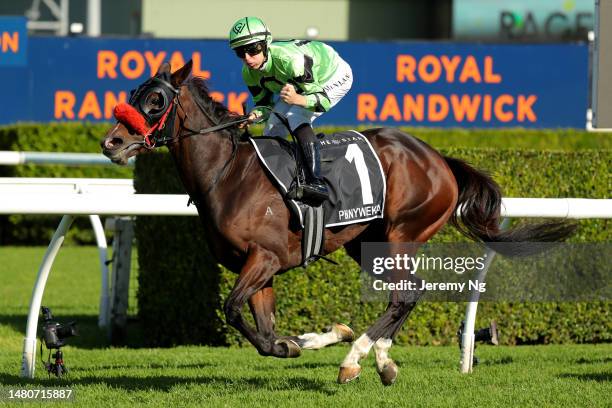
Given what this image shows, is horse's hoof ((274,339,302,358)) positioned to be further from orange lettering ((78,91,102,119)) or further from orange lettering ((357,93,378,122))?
orange lettering ((78,91,102,119))

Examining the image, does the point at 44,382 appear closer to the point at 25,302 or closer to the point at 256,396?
the point at 256,396

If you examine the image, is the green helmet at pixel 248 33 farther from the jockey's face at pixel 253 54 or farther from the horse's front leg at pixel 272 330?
the horse's front leg at pixel 272 330

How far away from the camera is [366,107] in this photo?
1418 cm

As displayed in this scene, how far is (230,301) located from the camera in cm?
528

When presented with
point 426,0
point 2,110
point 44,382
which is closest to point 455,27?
point 426,0

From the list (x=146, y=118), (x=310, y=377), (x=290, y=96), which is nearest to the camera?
(x=146, y=118)

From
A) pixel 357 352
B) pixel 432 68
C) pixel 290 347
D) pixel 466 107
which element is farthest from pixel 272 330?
pixel 466 107

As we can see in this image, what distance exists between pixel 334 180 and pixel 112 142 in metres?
1.10

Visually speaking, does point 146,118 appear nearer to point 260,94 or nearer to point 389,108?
point 260,94

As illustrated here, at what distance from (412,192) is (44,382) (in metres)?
2.04

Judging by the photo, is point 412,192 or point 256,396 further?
point 412,192

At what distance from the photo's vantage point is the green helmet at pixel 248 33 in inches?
214

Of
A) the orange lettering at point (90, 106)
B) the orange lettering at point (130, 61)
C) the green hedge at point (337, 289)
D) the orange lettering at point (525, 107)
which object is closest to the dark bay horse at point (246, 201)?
the green hedge at point (337, 289)

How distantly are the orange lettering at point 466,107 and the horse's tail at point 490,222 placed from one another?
8187 mm
